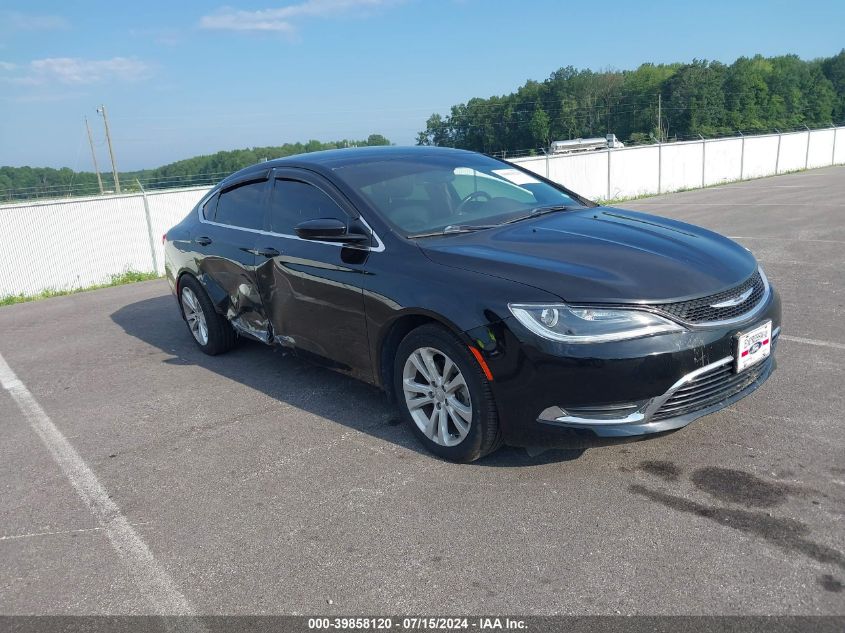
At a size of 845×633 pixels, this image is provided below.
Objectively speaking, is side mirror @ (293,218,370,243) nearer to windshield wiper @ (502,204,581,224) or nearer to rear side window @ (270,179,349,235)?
rear side window @ (270,179,349,235)

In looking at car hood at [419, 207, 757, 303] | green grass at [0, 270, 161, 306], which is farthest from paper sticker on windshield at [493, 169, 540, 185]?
green grass at [0, 270, 161, 306]

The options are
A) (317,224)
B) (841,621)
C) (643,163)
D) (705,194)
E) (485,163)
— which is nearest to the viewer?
(841,621)

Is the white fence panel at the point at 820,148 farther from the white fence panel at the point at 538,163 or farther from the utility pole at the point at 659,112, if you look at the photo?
the utility pole at the point at 659,112

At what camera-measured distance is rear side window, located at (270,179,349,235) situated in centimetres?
449

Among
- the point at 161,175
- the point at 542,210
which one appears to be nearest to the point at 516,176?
the point at 542,210

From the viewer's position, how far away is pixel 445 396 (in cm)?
369

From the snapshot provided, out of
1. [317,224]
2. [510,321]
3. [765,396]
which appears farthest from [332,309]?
[765,396]

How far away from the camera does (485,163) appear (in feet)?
17.0

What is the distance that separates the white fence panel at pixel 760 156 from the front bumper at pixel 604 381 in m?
26.6

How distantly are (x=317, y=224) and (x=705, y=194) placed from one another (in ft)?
63.2

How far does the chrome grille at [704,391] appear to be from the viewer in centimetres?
323

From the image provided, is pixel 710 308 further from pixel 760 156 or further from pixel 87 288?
pixel 760 156

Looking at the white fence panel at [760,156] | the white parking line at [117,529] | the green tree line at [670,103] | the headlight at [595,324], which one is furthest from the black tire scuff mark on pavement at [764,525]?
the green tree line at [670,103]

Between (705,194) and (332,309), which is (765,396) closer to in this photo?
(332,309)
